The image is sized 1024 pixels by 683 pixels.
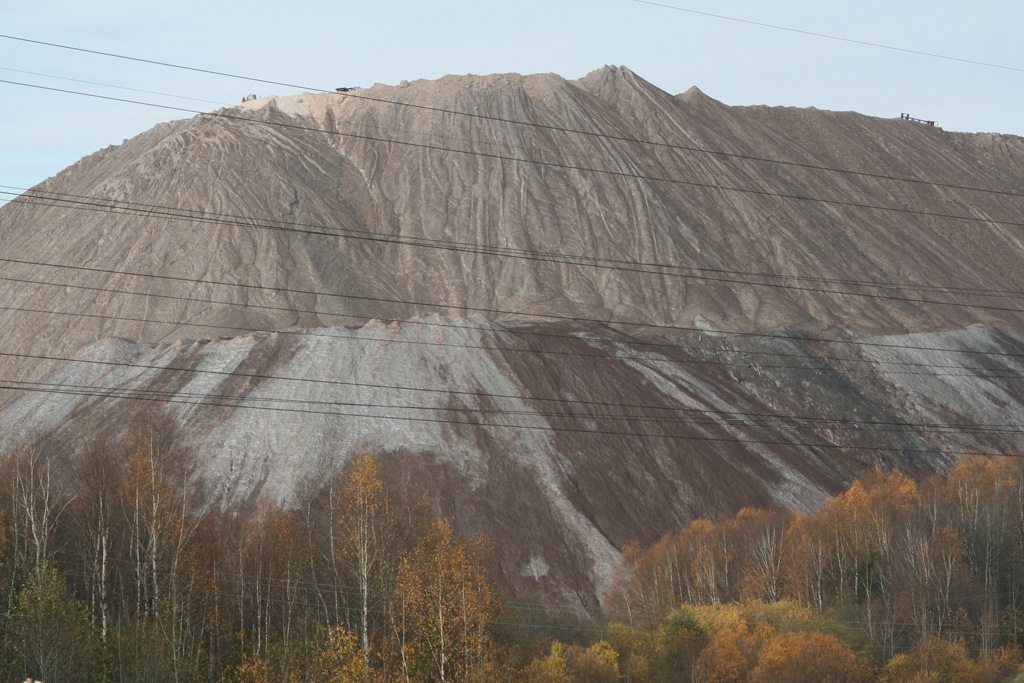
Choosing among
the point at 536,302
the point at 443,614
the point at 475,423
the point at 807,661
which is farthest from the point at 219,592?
the point at 536,302

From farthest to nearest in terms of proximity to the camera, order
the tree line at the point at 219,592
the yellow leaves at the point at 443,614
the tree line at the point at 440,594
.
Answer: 1. the yellow leaves at the point at 443,614
2. the tree line at the point at 440,594
3. the tree line at the point at 219,592

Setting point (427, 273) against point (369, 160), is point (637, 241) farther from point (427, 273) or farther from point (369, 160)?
point (369, 160)

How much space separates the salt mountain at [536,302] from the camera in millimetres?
86750

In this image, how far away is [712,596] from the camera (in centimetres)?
6562

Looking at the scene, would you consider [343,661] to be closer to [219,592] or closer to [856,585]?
[219,592]

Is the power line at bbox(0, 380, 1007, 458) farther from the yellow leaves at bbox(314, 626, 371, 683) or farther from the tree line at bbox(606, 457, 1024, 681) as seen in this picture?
the yellow leaves at bbox(314, 626, 371, 683)

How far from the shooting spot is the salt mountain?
8675 centimetres

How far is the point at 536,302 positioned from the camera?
4592 inches

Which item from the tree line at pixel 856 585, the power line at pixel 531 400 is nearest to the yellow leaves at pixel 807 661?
the tree line at pixel 856 585

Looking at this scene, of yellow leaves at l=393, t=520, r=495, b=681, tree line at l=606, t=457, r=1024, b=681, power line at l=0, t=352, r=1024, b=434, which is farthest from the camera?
power line at l=0, t=352, r=1024, b=434

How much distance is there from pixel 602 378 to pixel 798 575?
33932mm

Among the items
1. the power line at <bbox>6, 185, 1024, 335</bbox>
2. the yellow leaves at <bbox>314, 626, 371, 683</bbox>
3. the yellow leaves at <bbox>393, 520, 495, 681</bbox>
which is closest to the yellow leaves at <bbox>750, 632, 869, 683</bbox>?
the yellow leaves at <bbox>393, 520, 495, 681</bbox>

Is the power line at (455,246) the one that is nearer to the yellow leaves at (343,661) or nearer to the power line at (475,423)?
the power line at (475,423)

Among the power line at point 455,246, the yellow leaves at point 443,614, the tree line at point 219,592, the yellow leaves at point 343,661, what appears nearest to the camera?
the yellow leaves at point 343,661
